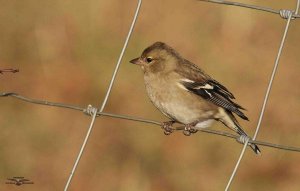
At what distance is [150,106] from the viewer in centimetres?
948

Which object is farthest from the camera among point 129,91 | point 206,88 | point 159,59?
point 129,91

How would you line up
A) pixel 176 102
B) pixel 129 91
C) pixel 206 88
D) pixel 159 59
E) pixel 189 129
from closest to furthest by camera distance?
pixel 189 129 → pixel 176 102 → pixel 206 88 → pixel 159 59 → pixel 129 91

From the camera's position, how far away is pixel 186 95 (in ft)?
21.2

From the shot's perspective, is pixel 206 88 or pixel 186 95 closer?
pixel 186 95

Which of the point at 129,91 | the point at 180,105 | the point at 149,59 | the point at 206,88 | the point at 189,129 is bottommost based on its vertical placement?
the point at 129,91

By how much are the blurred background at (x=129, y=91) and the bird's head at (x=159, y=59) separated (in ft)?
5.25

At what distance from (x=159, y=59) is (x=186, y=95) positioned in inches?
16.9

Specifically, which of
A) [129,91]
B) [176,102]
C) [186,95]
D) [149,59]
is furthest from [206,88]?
[129,91]

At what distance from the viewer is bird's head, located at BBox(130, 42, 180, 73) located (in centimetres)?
668

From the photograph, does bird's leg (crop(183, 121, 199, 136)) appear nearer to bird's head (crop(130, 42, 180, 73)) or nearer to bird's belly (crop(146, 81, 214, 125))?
bird's belly (crop(146, 81, 214, 125))

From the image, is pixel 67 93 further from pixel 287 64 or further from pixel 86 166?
pixel 287 64

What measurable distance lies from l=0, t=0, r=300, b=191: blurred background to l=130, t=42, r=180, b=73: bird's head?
5.25 ft

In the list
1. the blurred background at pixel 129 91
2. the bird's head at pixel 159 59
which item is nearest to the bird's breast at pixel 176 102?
the bird's head at pixel 159 59

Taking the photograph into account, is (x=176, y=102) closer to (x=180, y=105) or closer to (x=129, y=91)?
(x=180, y=105)
